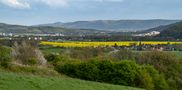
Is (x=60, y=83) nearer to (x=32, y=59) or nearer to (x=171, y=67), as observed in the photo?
(x=32, y=59)

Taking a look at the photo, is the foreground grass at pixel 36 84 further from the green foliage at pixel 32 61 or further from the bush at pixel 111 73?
the green foliage at pixel 32 61

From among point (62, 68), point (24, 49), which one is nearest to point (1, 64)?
point (62, 68)

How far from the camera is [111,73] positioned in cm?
4988

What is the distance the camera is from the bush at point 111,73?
162 feet

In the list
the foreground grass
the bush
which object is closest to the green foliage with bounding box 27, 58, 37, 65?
the bush

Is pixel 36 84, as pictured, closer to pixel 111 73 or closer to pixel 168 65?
pixel 111 73

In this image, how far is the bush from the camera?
49250mm

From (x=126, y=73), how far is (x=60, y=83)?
1926 cm

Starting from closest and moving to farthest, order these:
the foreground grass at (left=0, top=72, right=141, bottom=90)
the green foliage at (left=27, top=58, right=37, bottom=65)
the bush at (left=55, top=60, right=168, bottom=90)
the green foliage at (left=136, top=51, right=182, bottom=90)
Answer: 1. the foreground grass at (left=0, top=72, right=141, bottom=90)
2. the bush at (left=55, top=60, right=168, bottom=90)
3. the green foliage at (left=27, top=58, right=37, bottom=65)
4. the green foliage at (left=136, top=51, right=182, bottom=90)

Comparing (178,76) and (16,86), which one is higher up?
(16,86)

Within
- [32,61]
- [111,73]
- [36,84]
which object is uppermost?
[36,84]

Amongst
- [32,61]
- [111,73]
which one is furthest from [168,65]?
[32,61]

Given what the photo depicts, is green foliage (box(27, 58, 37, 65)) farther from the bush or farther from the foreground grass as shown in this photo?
the foreground grass

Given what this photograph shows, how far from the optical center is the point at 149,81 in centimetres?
5100
